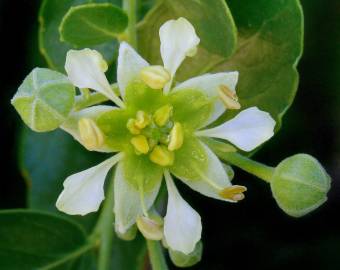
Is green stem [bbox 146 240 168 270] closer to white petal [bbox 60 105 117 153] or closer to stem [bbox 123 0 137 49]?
white petal [bbox 60 105 117 153]

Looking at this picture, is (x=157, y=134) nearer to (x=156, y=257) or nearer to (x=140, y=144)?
(x=140, y=144)

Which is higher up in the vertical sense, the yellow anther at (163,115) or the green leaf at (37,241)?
the yellow anther at (163,115)

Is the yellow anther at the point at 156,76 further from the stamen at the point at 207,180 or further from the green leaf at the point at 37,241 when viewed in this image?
the green leaf at the point at 37,241

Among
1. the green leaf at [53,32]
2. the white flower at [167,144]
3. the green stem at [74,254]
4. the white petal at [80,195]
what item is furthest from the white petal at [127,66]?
the green stem at [74,254]

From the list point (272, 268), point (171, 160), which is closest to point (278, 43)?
point (171, 160)

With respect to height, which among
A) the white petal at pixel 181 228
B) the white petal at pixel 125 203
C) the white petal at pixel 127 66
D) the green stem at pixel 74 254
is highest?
the white petal at pixel 127 66

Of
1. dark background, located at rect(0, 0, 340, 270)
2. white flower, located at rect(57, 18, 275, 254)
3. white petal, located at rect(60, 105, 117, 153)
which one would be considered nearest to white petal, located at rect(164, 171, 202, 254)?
white flower, located at rect(57, 18, 275, 254)
